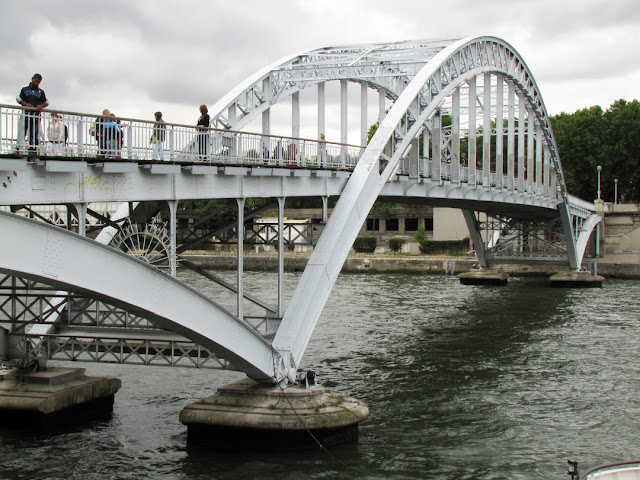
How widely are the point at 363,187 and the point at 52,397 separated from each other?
28.8 ft

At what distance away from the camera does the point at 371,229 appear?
9544 centimetres

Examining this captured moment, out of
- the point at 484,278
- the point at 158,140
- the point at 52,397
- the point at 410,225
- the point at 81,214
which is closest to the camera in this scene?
the point at 81,214

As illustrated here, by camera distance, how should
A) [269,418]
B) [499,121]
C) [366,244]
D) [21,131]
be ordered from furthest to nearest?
1. [366,244]
2. [499,121]
3. [269,418]
4. [21,131]

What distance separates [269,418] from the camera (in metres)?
16.2

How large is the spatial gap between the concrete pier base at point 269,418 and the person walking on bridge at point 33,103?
6.42m

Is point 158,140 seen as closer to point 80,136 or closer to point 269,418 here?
point 80,136

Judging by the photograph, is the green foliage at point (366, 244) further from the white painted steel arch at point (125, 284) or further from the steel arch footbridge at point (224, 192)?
the white painted steel arch at point (125, 284)

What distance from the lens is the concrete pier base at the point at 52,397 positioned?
17672 mm

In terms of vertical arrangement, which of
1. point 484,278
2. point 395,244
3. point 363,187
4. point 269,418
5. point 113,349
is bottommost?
point 269,418

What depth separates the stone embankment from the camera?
2445 inches

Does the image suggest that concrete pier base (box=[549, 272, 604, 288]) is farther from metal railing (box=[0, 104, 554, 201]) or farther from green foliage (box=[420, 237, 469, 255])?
metal railing (box=[0, 104, 554, 201])

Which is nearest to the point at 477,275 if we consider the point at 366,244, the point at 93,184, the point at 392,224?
the point at 366,244

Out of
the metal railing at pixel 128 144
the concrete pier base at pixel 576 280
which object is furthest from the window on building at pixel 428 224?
the metal railing at pixel 128 144

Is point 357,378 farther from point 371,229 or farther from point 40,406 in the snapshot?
point 371,229
